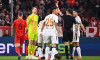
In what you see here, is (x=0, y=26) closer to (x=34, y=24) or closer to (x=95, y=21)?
(x=34, y=24)

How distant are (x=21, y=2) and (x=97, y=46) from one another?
6.13 m

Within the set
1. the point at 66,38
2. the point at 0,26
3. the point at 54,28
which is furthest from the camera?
the point at 0,26

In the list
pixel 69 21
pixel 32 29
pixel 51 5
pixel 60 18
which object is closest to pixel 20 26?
pixel 32 29

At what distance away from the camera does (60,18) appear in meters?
20.5

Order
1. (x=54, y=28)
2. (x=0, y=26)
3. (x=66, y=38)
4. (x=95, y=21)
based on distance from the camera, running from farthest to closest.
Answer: (x=95, y=21)
(x=0, y=26)
(x=66, y=38)
(x=54, y=28)

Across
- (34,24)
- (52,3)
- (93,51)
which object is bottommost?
(93,51)

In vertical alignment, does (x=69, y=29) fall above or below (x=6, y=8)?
below

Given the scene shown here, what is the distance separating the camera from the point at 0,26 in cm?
1753

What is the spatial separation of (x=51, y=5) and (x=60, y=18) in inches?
59.6

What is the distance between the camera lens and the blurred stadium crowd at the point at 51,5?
20.1 meters

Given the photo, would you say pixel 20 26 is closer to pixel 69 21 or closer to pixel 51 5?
pixel 69 21

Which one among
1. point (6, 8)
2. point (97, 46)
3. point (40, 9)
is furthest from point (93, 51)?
point (6, 8)

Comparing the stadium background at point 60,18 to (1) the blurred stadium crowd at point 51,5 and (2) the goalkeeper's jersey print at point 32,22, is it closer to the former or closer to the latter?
(1) the blurred stadium crowd at point 51,5

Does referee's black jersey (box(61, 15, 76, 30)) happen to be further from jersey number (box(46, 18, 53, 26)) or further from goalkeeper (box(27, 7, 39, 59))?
jersey number (box(46, 18, 53, 26))
